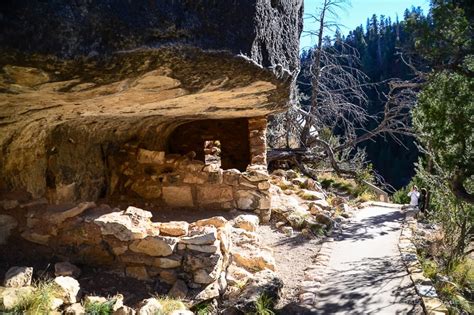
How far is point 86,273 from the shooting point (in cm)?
362

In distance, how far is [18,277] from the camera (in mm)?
3104

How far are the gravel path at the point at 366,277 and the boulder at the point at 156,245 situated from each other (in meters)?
1.35

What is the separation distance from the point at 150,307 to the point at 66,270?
2.85 ft

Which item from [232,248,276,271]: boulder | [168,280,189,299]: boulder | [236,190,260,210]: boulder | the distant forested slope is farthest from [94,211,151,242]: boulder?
the distant forested slope

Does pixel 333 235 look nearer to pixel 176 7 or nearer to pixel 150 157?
pixel 150 157

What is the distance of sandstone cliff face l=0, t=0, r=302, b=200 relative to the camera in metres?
2.36

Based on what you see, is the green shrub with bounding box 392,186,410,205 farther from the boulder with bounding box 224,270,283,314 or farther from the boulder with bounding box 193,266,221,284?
the boulder with bounding box 193,266,221,284

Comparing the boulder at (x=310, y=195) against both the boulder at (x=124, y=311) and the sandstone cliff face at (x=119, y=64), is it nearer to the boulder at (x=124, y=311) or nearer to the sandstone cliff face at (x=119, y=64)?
the sandstone cliff face at (x=119, y=64)

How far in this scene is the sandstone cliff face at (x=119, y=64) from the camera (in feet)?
7.73

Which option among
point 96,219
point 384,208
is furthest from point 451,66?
point 384,208

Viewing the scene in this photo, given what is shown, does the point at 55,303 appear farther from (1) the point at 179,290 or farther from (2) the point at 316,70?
(2) the point at 316,70

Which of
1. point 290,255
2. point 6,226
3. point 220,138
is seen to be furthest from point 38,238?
point 220,138

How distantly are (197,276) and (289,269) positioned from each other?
5.26 feet

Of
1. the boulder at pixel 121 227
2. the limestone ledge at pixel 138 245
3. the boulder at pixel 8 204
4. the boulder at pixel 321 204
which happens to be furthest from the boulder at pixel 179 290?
the boulder at pixel 321 204
